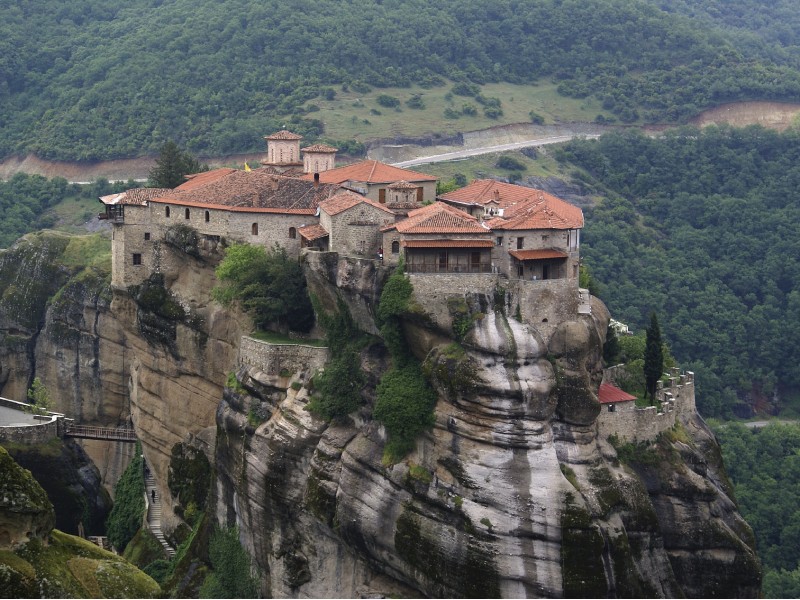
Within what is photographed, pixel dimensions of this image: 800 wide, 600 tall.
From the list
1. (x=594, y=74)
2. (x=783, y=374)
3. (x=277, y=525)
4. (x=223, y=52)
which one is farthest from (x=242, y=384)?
(x=594, y=74)

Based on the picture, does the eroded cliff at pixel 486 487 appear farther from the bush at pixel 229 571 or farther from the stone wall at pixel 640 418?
the bush at pixel 229 571

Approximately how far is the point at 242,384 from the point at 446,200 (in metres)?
12.7

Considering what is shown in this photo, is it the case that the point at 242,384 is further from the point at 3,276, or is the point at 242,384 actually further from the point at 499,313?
the point at 3,276

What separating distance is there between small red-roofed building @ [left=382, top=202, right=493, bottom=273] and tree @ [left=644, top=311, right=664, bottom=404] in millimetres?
9201

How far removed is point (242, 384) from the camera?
2623 inches

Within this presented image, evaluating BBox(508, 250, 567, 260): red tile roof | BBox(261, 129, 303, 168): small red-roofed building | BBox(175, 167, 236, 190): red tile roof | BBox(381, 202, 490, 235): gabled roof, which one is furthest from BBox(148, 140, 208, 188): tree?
BBox(508, 250, 567, 260): red tile roof

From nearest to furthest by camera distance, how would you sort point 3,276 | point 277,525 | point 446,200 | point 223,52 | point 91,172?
point 277,525
point 446,200
point 3,276
point 91,172
point 223,52

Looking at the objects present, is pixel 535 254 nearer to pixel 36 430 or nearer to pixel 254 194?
pixel 254 194

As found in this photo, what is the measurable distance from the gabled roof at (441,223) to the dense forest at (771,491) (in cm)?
3046

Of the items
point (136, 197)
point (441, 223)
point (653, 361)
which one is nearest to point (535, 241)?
point (441, 223)

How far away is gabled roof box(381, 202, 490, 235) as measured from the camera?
192 ft

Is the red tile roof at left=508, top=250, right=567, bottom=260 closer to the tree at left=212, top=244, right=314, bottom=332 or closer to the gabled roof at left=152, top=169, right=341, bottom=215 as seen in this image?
the tree at left=212, top=244, right=314, bottom=332

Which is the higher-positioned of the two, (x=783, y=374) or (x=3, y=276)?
(x=3, y=276)

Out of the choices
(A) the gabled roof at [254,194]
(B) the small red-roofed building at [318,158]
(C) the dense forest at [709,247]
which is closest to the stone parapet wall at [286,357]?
(A) the gabled roof at [254,194]
